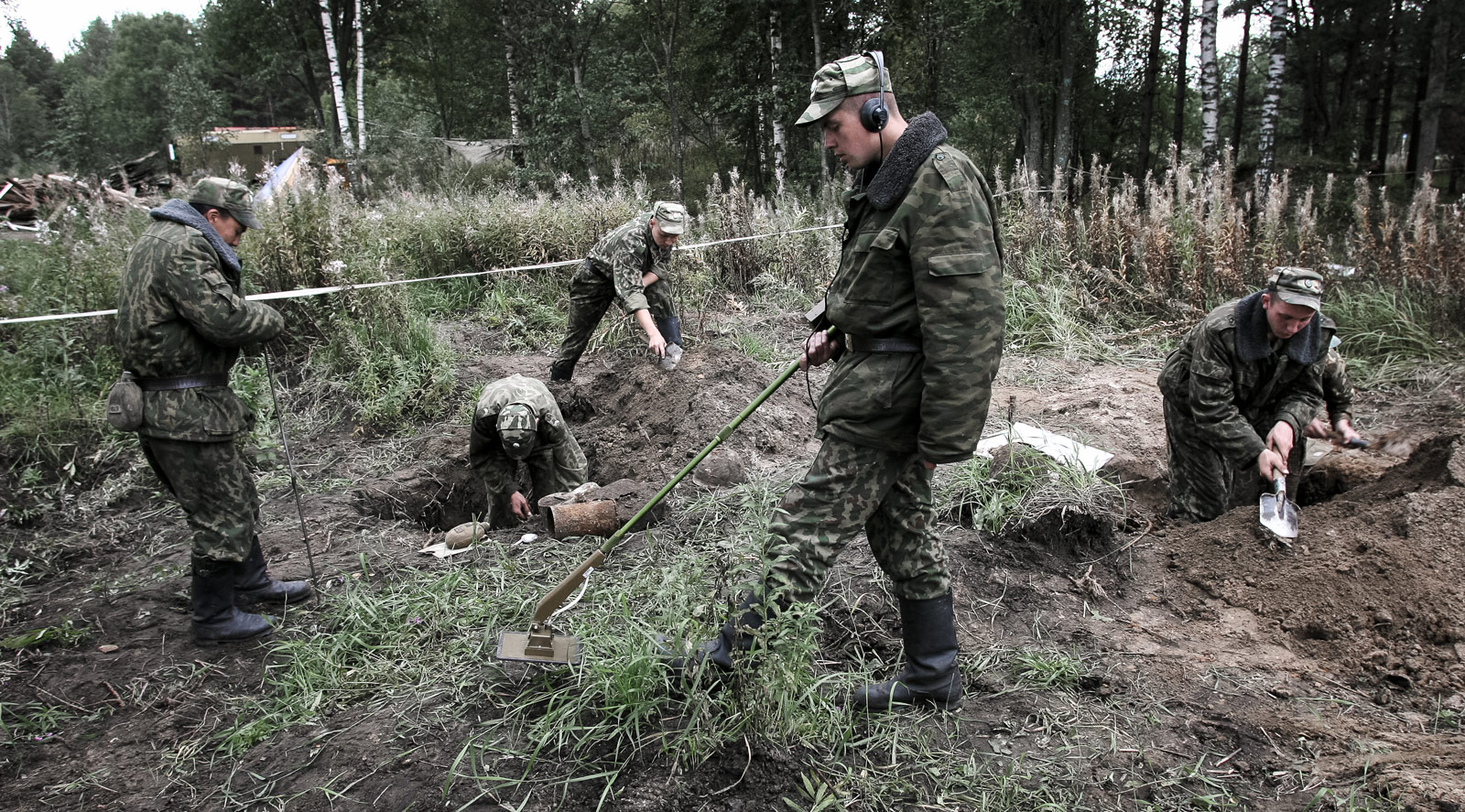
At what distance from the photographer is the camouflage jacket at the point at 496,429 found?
492 cm

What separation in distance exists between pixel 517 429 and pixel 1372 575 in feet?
13.1

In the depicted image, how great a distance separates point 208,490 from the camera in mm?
3371

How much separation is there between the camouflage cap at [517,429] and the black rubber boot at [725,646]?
7.99 ft

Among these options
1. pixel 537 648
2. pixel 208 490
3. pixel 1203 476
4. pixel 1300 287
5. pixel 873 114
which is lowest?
pixel 1203 476

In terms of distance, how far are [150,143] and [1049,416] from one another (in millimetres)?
41643

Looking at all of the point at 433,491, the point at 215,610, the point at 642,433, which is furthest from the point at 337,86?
the point at 215,610

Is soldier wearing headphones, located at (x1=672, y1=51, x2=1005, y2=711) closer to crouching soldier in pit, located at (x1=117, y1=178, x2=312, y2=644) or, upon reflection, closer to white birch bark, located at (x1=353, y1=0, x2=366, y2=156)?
crouching soldier in pit, located at (x1=117, y1=178, x2=312, y2=644)

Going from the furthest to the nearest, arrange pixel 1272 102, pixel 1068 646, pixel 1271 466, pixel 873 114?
1. pixel 1272 102
2. pixel 1271 466
3. pixel 1068 646
4. pixel 873 114

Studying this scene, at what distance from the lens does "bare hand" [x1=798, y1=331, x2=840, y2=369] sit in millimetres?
2678

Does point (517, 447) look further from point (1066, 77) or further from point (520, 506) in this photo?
point (1066, 77)

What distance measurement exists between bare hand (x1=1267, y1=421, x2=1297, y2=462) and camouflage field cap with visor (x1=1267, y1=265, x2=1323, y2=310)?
1.75 ft

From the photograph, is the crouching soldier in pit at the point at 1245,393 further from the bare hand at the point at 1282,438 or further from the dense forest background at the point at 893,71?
the dense forest background at the point at 893,71

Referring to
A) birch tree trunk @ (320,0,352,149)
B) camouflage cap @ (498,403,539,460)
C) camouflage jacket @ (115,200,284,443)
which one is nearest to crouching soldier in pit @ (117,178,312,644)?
camouflage jacket @ (115,200,284,443)

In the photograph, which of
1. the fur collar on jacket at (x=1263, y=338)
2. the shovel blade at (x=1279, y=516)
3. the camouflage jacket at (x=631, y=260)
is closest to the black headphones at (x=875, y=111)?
the fur collar on jacket at (x=1263, y=338)
